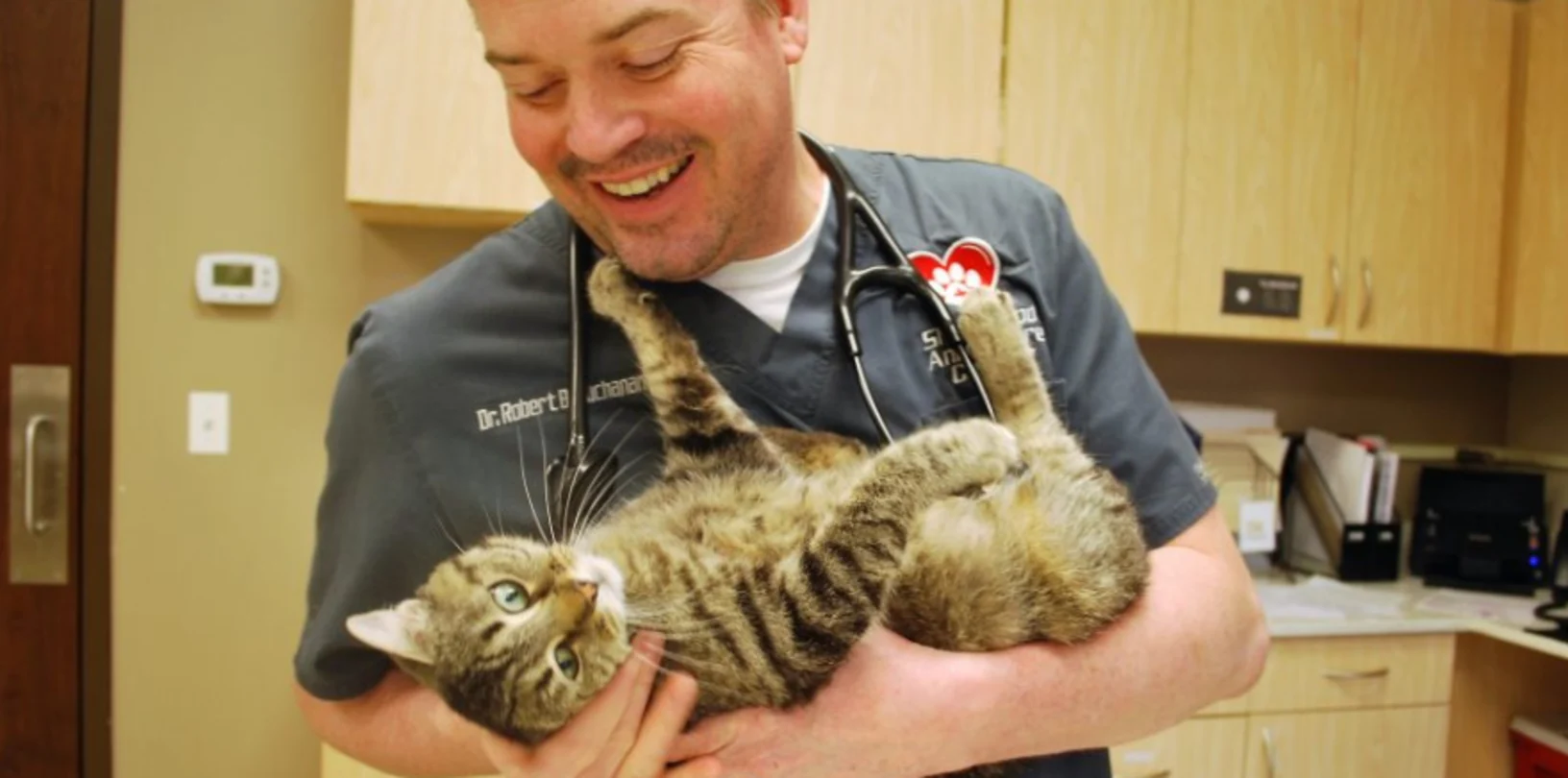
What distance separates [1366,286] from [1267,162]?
440 mm

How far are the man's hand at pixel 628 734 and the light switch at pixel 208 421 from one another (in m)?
1.81

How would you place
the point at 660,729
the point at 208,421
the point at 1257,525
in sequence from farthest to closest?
the point at 1257,525, the point at 208,421, the point at 660,729

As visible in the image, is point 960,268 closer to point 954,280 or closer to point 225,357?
point 954,280

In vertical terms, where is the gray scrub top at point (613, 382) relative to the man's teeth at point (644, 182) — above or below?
below

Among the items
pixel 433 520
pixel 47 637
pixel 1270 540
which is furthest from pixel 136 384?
pixel 1270 540

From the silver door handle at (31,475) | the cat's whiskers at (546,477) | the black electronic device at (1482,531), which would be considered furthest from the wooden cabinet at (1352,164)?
the silver door handle at (31,475)

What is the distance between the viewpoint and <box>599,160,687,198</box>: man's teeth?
84 cm

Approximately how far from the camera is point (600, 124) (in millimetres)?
792

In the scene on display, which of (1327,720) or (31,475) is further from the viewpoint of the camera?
(1327,720)

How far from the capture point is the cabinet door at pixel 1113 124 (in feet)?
7.60

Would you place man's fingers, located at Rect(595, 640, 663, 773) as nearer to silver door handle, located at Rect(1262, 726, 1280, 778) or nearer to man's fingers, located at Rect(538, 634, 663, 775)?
man's fingers, located at Rect(538, 634, 663, 775)

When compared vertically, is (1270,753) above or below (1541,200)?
below

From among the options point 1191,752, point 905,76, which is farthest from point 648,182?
point 1191,752

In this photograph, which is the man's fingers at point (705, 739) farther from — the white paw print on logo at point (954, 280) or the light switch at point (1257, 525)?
the light switch at point (1257, 525)
